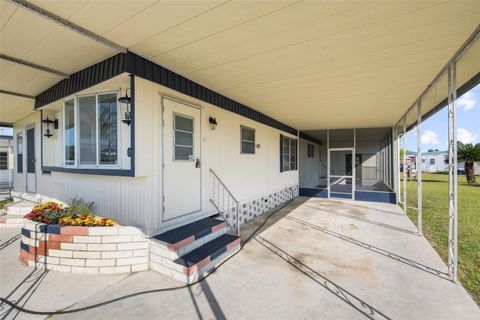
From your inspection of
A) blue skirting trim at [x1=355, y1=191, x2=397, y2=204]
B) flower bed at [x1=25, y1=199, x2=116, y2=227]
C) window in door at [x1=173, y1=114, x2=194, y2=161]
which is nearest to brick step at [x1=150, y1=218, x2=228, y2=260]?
flower bed at [x1=25, y1=199, x2=116, y2=227]

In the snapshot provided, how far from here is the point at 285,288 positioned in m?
2.65

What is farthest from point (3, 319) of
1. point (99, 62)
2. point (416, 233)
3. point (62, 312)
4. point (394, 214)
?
point (394, 214)

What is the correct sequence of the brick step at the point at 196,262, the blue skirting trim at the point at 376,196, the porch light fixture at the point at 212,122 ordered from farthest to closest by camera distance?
the blue skirting trim at the point at 376,196 < the porch light fixture at the point at 212,122 < the brick step at the point at 196,262

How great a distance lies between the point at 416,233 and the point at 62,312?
19.6 feet

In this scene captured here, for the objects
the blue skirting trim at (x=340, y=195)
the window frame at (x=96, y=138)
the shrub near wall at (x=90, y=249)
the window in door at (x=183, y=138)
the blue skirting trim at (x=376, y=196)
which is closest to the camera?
the shrub near wall at (x=90, y=249)

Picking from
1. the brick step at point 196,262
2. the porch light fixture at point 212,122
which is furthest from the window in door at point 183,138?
the brick step at point 196,262

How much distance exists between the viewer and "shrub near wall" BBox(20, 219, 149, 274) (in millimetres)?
2932

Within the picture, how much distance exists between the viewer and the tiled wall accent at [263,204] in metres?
5.62

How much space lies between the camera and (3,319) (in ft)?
6.86

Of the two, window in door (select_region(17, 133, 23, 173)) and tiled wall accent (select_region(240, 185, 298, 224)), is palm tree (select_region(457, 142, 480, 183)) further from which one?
window in door (select_region(17, 133, 23, 173))

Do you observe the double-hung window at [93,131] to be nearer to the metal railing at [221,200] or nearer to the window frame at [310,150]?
the metal railing at [221,200]

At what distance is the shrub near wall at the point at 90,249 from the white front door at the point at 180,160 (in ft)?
1.93

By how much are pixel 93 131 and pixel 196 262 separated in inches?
103

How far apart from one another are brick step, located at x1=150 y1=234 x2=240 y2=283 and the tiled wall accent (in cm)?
203
